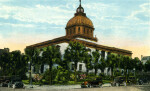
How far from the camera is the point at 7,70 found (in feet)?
159

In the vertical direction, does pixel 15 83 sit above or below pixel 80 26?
below

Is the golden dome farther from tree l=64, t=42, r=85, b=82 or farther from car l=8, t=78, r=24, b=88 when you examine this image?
car l=8, t=78, r=24, b=88

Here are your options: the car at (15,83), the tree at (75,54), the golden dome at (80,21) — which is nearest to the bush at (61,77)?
the tree at (75,54)

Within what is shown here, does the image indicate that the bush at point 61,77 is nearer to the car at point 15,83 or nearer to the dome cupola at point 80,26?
the car at point 15,83

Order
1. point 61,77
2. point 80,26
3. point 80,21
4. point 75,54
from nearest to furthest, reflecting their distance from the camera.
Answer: point 61,77 < point 75,54 < point 80,26 < point 80,21

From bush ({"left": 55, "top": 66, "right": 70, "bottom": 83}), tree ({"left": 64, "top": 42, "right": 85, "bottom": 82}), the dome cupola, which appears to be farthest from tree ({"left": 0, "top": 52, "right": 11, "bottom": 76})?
bush ({"left": 55, "top": 66, "right": 70, "bottom": 83})

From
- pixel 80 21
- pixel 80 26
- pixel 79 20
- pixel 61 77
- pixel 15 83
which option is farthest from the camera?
pixel 79 20

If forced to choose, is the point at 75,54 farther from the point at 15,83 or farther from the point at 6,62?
the point at 6,62

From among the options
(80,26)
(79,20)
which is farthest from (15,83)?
(79,20)

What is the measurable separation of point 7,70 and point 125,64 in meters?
28.3

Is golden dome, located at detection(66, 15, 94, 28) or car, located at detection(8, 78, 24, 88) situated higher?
golden dome, located at detection(66, 15, 94, 28)

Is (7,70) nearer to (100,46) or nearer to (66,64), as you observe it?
(66,64)

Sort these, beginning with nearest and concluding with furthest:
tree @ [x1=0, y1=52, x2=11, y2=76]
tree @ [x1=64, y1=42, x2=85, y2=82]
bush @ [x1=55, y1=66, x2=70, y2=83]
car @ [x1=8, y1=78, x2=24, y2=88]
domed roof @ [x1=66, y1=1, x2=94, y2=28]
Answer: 1. car @ [x1=8, y1=78, x2=24, y2=88]
2. bush @ [x1=55, y1=66, x2=70, y2=83]
3. tree @ [x1=64, y1=42, x2=85, y2=82]
4. tree @ [x1=0, y1=52, x2=11, y2=76]
5. domed roof @ [x1=66, y1=1, x2=94, y2=28]

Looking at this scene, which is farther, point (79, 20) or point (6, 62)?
point (79, 20)
